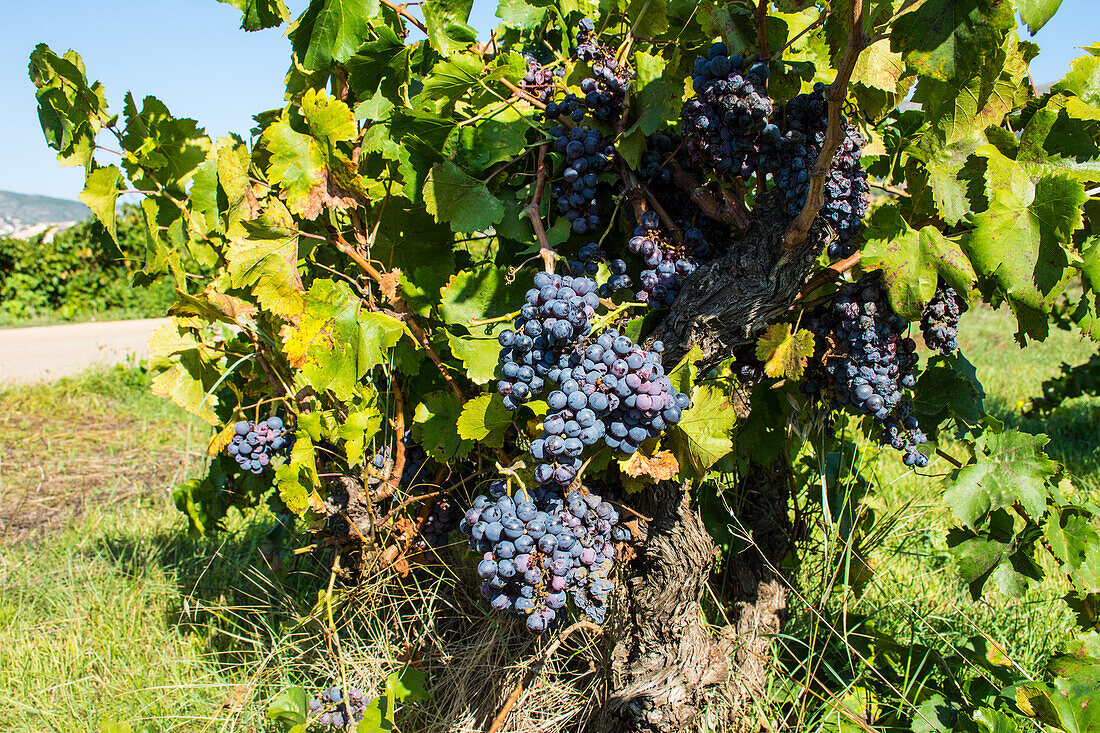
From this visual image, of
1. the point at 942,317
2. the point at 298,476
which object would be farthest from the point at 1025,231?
the point at 298,476

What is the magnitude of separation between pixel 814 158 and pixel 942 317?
460mm

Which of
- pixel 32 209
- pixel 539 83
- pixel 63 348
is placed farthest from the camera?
pixel 32 209

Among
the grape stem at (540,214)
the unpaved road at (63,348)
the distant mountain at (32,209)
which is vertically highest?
the grape stem at (540,214)

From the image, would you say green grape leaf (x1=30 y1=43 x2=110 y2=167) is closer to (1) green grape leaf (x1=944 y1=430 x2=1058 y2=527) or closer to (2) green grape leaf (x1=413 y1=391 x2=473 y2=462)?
(2) green grape leaf (x1=413 y1=391 x2=473 y2=462)

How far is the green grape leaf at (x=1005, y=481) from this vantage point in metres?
1.52

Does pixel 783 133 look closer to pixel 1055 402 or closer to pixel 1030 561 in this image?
pixel 1030 561

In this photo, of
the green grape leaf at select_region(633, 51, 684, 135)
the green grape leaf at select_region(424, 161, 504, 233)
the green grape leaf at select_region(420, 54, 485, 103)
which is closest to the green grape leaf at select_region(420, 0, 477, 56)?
the green grape leaf at select_region(420, 54, 485, 103)

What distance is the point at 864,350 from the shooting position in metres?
1.44

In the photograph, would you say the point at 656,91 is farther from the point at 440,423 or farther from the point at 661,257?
the point at 440,423

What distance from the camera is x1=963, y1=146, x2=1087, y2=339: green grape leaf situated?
1.20 metres

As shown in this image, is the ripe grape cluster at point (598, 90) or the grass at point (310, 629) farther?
the grass at point (310, 629)

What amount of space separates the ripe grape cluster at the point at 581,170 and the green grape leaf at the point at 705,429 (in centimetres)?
49

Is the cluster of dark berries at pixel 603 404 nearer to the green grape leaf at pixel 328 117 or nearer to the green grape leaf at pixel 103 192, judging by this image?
the green grape leaf at pixel 328 117

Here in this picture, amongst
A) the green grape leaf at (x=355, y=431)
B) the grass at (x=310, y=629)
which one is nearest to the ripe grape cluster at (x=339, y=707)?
the grass at (x=310, y=629)
